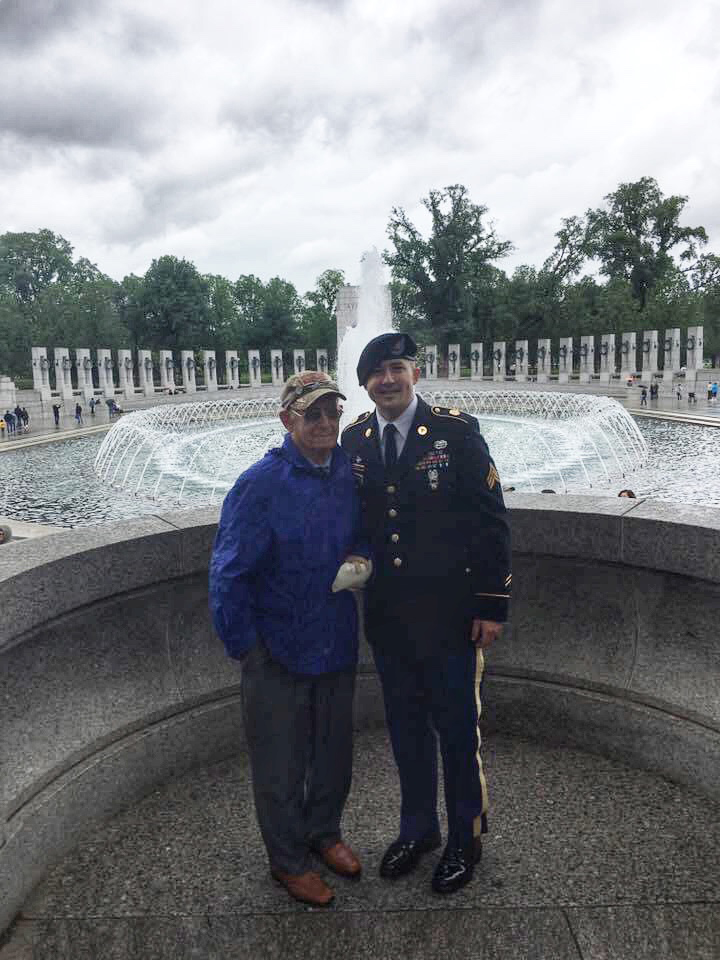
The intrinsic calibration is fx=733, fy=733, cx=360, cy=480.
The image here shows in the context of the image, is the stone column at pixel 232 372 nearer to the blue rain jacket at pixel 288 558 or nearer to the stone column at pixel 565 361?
the stone column at pixel 565 361

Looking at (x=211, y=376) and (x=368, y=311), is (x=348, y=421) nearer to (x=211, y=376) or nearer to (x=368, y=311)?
(x=368, y=311)

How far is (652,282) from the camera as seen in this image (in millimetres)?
72688

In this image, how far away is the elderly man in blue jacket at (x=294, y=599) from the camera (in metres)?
2.92

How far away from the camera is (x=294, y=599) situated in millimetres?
3002

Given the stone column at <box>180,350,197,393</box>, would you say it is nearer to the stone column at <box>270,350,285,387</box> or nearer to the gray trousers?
the stone column at <box>270,350,285,387</box>

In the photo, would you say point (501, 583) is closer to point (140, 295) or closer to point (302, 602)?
point (302, 602)

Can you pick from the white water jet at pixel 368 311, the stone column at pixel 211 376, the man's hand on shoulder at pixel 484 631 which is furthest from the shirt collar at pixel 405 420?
the stone column at pixel 211 376

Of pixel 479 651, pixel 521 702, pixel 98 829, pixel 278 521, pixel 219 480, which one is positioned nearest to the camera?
pixel 278 521

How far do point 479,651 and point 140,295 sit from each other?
256 feet

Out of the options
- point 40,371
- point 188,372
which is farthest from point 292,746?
point 188,372

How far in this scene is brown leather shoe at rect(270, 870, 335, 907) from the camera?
9.77ft

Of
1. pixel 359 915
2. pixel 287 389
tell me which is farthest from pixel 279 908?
pixel 287 389

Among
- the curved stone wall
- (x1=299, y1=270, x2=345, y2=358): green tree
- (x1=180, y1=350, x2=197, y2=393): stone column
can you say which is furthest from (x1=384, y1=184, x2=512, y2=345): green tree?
→ the curved stone wall

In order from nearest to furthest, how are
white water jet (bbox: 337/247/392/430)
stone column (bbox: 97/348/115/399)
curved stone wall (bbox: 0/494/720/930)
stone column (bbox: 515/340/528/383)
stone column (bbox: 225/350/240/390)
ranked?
curved stone wall (bbox: 0/494/720/930) < white water jet (bbox: 337/247/392/430) < stone column (bbox: 97/348/115/399) < stone column (bbox: 225/350/240/390) < stone column (bbox: 515/340/528/383)
